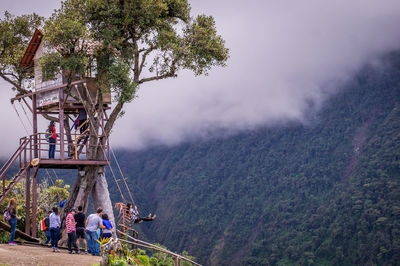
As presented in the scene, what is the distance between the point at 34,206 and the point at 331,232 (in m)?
66.2

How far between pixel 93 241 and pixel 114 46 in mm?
→ 8865

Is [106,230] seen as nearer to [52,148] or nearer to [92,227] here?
[92,227]

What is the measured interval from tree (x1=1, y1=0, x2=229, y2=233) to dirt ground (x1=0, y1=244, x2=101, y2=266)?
18.6 feet

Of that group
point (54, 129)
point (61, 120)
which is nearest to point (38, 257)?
point (61, 120)

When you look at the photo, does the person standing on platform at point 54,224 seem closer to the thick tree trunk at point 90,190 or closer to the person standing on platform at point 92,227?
the person standing on platform at point 92,227

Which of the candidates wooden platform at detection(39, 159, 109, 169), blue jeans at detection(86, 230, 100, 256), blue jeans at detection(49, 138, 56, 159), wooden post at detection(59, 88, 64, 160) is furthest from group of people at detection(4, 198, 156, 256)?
blue jeans at detection(49, 138, 56, 159)

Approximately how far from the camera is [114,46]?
2212cm

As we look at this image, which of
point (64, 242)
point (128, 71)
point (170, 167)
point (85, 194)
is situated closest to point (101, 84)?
point (128, 71)

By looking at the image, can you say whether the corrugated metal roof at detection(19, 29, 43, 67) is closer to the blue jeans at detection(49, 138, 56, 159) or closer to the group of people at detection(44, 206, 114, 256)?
the blue jeans at detection(49, 138, 56, 159)

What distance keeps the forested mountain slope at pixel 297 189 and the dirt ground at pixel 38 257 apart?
202ft

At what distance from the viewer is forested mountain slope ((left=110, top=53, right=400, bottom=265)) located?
78.5 meters

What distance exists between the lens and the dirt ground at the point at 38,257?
14281 millimetres

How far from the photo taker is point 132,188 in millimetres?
119562

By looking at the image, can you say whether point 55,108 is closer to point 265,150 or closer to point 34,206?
point 34,206
